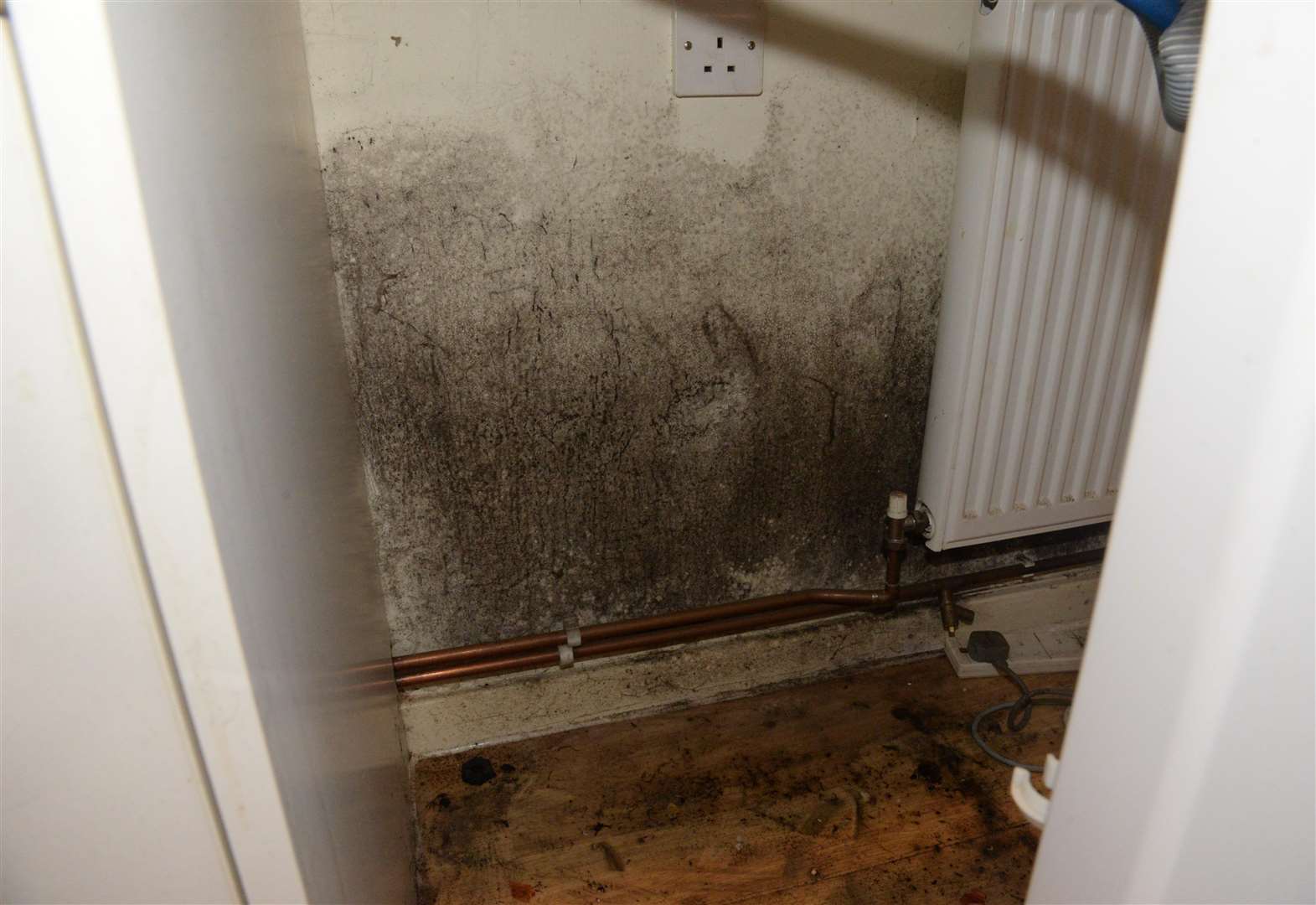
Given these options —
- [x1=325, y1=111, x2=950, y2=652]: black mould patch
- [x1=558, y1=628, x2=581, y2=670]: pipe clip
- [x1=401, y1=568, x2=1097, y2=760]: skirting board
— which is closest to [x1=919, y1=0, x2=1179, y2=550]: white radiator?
[x1=325, y1=111, x2=950, y2=652]: black mould patch

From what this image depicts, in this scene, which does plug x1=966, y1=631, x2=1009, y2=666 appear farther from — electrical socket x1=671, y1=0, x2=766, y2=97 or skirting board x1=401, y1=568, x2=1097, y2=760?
electrical socket x1=671, y1=0, x2=766, y2=97

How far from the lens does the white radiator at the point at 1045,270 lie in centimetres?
98

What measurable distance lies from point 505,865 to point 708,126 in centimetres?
97

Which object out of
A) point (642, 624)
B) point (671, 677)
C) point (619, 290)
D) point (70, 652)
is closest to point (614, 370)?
point (619, 290)

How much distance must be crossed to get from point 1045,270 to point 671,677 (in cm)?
80

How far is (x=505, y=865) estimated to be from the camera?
1036 millimetres

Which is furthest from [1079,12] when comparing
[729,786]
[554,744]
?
[554,744]

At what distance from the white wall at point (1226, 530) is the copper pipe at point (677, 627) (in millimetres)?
884

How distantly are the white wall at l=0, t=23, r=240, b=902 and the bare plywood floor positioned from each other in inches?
26.1

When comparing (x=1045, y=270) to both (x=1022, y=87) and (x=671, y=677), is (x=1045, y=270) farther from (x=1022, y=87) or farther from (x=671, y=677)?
(x=671, y=677)

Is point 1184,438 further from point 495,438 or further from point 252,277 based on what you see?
point 495,438

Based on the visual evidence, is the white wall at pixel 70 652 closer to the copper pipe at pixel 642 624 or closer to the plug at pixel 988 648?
the copper pipe at pixel 642 624

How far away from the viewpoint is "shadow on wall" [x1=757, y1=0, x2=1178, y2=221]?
986mm

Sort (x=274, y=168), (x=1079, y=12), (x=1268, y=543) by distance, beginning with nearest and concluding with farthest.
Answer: (x=1268, y=543), (x=274, y=168), (x=1079, y=12)
